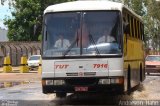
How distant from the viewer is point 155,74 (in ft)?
125

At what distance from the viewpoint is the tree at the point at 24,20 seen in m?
69.4

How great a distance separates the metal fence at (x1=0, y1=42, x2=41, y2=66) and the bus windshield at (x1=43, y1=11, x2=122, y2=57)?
1647 inches

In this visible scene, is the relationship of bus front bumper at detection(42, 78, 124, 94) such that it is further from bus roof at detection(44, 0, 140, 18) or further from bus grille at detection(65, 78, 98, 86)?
bus roof at detection(44, 0, 140, 18)

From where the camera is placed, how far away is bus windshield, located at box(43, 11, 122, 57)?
15.0 metres

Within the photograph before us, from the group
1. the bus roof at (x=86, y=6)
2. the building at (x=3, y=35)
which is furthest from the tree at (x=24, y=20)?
the bus roof at (x=86, y=6)

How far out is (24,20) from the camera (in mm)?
69875

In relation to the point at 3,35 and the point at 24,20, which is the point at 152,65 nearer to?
the point at 24,20

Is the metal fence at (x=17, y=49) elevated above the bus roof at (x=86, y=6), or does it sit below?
below

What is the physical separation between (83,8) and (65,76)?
84.9 inches

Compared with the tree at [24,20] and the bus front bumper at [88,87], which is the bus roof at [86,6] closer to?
the bus front bumper at [88,87]

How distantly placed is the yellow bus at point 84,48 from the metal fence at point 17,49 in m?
41.9

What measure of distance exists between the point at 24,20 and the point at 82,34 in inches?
2180

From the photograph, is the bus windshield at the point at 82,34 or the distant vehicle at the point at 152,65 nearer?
the bus windshield at the point at 82,34

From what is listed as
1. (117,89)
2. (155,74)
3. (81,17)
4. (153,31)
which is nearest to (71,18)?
(81,17)
